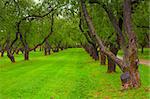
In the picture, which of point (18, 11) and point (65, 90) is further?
point (18, 11)

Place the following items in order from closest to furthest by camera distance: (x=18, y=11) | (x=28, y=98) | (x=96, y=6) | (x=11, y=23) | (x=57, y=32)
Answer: (x=28, y=98) < (x=96, y=6) < (x=11, y=23) < (x=18, y=11) < (x=57, y=32)

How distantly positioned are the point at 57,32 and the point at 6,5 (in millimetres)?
36143

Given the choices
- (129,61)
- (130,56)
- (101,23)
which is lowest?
(129,61)

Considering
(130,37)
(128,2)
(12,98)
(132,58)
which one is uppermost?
(128,2)

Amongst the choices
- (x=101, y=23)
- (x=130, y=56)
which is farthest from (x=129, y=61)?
(x=101, y=23)

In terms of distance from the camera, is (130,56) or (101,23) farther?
(101,23)

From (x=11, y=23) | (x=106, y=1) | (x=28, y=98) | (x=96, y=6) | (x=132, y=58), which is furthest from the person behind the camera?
(x=11, y=23)

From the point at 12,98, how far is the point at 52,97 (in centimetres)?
216

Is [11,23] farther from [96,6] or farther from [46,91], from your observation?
[46,91]

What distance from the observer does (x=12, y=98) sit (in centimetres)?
1830

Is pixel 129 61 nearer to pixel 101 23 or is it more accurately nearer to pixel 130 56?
pixel 130 56

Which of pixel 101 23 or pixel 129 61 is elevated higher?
pixel 101 23

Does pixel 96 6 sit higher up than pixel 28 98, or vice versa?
pixel 96 6

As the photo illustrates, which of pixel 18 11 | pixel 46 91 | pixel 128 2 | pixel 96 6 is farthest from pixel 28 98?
pixel 18 11
